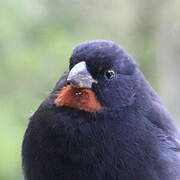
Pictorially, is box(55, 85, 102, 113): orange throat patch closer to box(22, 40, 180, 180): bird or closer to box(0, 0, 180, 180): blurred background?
box(22, 40, 180, 180): bird

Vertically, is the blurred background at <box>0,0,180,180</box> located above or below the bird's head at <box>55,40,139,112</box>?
above

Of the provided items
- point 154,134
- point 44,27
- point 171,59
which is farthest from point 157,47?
point 154,134

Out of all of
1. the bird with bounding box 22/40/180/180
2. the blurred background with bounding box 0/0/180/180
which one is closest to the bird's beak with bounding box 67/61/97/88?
the bird with bounding box 22/40/180/180

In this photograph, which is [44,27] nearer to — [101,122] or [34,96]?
[34,96]

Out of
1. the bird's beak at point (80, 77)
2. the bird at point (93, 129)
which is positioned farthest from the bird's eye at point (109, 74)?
the bird's beak at point (80, 77)

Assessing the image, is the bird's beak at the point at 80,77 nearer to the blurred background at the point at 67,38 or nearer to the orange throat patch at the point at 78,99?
the orange throat patch at the point at 78,99
